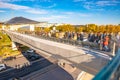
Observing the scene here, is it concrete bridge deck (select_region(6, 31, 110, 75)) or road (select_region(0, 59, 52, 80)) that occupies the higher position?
concrete bridge deck (select_region(6, 31, 110, 75))

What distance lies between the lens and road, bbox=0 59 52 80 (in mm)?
22297

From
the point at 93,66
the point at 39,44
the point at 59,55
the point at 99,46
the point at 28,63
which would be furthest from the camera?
the point at 28,63

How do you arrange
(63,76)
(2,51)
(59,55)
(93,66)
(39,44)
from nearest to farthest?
1. (93,66)
2. (59,55)
3. (39,44)
4. (63,76)
5. (2,51)

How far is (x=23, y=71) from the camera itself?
945 inches

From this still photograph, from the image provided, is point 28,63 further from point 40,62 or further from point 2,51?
point 2,51

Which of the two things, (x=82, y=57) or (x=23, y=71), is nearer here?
(x=82, y=57)

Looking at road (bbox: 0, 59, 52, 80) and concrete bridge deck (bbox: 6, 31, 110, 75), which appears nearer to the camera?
concrete bridge deck (bbox: 6, 31, 110, 75)

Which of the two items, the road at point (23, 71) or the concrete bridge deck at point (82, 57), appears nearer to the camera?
the concrete bridge deck at point (82, 57)

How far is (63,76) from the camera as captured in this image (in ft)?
71.7

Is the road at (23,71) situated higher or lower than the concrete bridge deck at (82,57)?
lower

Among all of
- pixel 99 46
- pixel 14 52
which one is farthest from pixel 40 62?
pixel 99 46

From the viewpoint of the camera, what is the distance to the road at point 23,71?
22.3 metres

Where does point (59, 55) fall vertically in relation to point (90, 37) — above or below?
below

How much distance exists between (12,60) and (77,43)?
20937 millimetres
